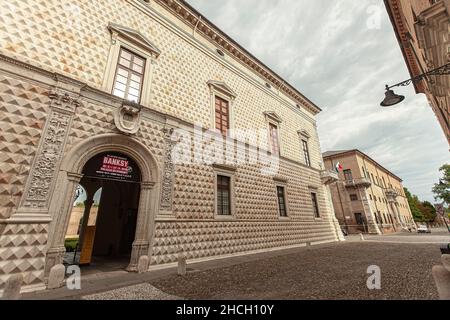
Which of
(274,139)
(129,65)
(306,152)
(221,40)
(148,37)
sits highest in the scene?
(221,40)

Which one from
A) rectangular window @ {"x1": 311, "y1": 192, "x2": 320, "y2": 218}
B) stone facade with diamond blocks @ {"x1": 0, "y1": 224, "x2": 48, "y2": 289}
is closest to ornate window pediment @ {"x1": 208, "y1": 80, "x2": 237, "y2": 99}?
stone facade with diamond blocks @ {"x1": 0, "y1": 224, "x2": 48, "y2": 289}

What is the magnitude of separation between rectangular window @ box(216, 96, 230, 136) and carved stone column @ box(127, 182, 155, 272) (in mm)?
4780

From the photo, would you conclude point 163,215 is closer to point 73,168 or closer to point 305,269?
point 73,168

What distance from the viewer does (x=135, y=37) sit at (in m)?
8.06

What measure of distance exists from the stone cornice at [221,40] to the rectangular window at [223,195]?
7822 millimetres

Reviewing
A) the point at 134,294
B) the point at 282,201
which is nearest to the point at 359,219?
the point at 282,201

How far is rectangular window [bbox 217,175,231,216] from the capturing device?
9195 mm

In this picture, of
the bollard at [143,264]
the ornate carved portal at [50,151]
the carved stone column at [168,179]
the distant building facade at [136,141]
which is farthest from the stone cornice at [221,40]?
the bollard at [143,264]

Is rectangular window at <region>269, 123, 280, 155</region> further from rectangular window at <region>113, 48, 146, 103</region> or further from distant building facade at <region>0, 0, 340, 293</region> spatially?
rectangular window at <region>113, 48, 146, 103</region>

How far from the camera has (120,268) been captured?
6609mm

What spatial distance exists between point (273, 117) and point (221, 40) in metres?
5.80

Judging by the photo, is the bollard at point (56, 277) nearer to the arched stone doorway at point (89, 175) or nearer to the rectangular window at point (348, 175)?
the arched stone doorway at point (89, 175)

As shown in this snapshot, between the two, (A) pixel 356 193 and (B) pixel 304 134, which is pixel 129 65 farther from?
(A) pixel 356 193
